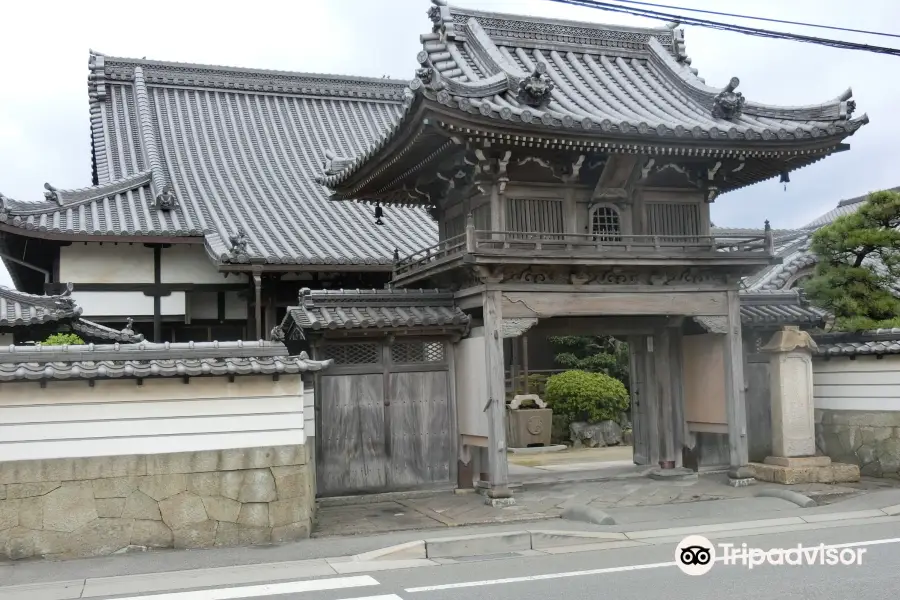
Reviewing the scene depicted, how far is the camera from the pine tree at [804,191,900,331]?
15.0 m

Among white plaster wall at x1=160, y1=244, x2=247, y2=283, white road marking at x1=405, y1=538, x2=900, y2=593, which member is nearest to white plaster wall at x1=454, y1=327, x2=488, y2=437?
white road marking at x1=405, y1=538, x2=900, y2=593

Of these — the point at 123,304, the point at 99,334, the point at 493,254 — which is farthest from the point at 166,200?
the point at 493,254

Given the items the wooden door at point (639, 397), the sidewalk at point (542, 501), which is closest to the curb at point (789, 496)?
the sidewalk at point (542, 501)

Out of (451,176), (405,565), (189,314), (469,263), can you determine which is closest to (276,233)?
(189,314)

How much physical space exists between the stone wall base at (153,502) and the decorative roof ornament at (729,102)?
889 centimetres

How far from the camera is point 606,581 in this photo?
8148 millimetres

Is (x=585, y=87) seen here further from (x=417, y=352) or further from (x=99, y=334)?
(x=99, y=334)

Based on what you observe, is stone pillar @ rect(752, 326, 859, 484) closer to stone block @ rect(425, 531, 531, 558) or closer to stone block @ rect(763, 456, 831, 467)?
stone block @ rect(763, 456, 831, 467)

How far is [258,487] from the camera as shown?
10.5m

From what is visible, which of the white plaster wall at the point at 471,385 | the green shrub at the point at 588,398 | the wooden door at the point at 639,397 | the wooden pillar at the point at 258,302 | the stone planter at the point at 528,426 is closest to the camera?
the white plaster wall at the point at 471,385

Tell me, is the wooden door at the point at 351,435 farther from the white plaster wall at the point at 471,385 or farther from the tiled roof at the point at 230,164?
the tiled roof at the point at 230,164

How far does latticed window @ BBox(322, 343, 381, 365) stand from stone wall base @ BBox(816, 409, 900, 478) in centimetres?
850

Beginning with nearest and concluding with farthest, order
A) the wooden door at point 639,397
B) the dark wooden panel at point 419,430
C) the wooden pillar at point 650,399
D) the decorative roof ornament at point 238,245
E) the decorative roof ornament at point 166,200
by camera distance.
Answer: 1. the dark wooden panel at point 419,430
2. the wooden pillar at point 650,399
3. the wooden door at point 639,397
4. the decorative roof ornament at point 238,245
5. the decorative roof ornament at point 166,200

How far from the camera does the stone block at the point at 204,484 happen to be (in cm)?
1022
